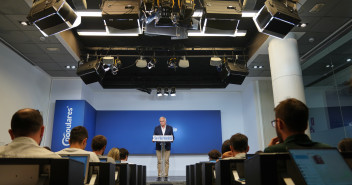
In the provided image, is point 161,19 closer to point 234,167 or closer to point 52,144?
point 234,167

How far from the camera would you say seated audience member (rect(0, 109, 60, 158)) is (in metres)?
1.51

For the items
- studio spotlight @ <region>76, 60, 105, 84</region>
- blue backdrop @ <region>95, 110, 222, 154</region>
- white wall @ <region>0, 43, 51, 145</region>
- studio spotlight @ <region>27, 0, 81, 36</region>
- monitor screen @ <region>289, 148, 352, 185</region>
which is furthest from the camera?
blue backdrop @ <region>95, 110, 222, 154</region>

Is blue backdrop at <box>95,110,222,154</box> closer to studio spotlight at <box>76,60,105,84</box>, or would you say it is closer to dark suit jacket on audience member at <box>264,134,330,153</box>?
studio spotlight at <box>76,60,105,84</box>

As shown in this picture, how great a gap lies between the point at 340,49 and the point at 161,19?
3.76 m

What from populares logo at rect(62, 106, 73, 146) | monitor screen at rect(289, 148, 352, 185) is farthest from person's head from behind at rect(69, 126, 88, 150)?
populares logo at rect(62, 106, 73, 146)

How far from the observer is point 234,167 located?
6.48 ft

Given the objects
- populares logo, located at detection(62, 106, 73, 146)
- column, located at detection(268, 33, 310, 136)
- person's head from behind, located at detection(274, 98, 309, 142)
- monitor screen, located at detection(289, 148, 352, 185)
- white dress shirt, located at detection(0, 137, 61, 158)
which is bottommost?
monitor screen, located at detection(289, 148, 352, 185)

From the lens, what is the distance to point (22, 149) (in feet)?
4.98

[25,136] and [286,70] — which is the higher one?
[286,70]

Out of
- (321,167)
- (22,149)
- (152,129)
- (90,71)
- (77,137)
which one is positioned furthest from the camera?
(152,129)

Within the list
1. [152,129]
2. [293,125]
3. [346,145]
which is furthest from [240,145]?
[152,129]

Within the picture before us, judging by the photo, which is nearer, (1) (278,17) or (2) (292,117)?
(2) (292,117)

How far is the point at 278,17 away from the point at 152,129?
593 cm

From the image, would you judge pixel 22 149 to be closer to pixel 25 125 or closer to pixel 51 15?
pixel 25 125
